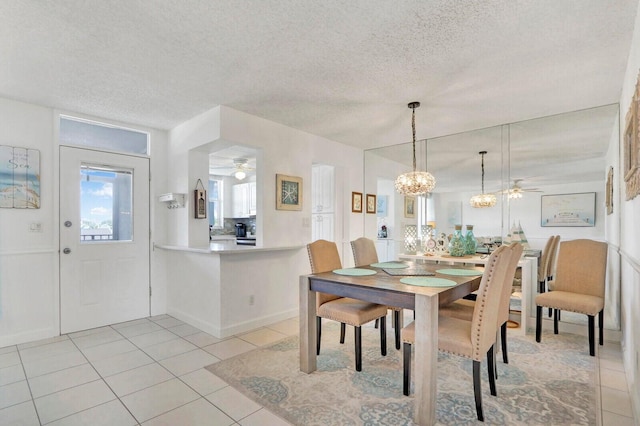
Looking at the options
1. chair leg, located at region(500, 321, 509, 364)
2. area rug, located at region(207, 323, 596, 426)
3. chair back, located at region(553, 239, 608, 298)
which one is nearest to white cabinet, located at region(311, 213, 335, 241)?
area rug, located at region(207, 323, 596, 426)

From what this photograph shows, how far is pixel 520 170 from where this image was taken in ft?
12.3

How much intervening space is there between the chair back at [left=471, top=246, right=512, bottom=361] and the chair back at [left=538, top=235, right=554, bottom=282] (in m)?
1.97

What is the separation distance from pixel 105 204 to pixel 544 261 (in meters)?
4.95

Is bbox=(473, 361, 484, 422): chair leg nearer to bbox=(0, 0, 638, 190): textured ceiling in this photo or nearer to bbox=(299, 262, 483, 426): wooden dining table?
bbox=(299, 262, 483, 426): wooden dining table

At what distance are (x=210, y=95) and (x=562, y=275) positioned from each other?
12.7 ft

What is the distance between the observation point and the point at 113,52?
7.64 feet

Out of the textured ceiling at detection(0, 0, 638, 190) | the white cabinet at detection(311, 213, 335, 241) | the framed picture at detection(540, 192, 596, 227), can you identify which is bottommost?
the white cabinet at detection(311, 213, 335, 241)

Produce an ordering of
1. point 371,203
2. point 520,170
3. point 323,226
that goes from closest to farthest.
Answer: point 520,170 → point 323,226 → point 371,203

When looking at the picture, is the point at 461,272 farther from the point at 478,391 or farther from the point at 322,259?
the point at 322,259

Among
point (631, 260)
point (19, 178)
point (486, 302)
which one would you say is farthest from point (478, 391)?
point (19, 178)

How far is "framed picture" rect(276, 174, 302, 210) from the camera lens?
3936 mm

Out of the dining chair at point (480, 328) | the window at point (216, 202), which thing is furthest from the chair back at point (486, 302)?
the window at point (216, 202)

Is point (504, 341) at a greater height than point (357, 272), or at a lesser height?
lesser

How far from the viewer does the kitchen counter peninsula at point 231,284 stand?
338 centimetres
